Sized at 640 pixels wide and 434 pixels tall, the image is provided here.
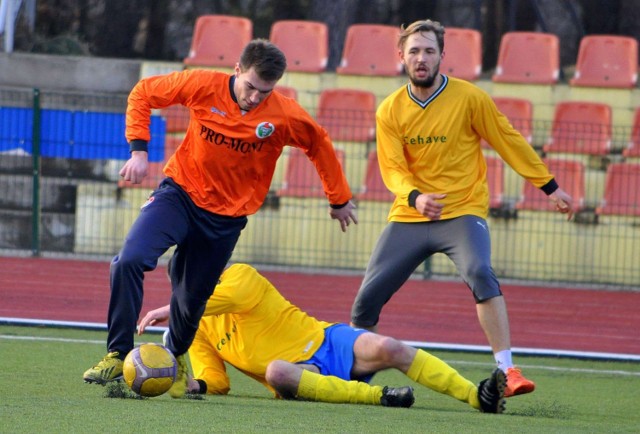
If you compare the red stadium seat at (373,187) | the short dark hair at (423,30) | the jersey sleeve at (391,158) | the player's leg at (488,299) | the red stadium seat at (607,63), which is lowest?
the player's leg at (488,299)

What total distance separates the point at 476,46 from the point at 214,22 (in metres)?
3.49

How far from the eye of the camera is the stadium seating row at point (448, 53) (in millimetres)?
15992

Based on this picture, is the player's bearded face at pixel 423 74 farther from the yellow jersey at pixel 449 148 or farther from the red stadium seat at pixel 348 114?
the red stadium seat at pixel 348 114

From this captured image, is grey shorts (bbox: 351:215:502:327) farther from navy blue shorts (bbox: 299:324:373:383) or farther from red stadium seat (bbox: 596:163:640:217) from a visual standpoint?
red stadium seat (bbox: 596:163:640:217)

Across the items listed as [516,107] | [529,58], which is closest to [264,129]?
[516,107]

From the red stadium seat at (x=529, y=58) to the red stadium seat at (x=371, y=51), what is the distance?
1.37 meters

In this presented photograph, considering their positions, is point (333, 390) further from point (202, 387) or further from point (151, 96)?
point (151, 96)

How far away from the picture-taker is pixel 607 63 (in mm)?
16188

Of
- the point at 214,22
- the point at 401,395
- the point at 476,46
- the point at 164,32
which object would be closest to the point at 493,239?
the point at 476,46

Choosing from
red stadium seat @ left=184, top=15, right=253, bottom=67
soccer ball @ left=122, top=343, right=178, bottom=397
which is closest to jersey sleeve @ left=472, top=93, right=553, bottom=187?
soccer ball @ left=122, top=343, right=178, bottom=397

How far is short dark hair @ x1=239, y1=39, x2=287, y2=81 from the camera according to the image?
635 cm

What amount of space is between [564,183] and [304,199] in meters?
3.08

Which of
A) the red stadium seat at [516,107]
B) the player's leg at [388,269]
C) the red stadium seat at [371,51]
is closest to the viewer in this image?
the player's leg at [388,269]

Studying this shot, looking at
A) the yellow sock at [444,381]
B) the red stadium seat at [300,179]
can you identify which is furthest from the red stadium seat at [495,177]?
the yellow sock at [444,381]
